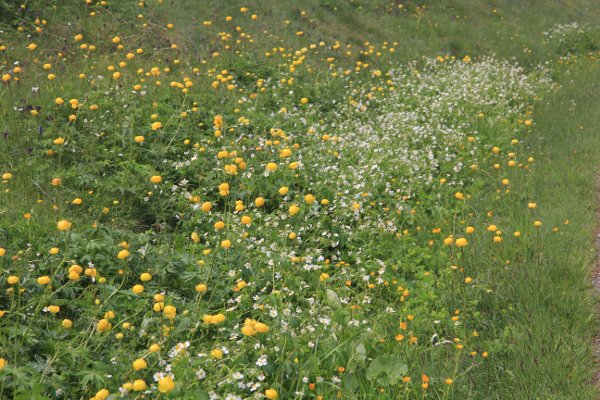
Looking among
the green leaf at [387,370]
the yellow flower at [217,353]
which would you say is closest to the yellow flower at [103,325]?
the yellow flower at [217,353]

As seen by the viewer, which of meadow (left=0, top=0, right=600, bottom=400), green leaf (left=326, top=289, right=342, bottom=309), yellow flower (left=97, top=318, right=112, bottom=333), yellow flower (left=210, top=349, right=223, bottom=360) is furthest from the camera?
green leaf (left=326, top=289, right=342, bottom=309)

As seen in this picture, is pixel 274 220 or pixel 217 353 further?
pixel 274 220

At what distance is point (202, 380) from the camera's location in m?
3.17

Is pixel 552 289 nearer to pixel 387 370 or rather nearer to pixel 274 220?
pixel 387 370

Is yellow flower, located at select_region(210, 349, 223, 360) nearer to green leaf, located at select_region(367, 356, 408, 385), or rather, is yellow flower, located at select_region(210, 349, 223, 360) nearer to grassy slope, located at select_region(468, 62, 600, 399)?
green leaf, located at select_region(367, 356, 408, 385)

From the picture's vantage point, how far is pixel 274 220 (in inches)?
193

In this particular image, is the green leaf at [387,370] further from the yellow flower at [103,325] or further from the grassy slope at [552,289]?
the yellow flower at [103,325]

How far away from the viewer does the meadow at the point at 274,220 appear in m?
3.30

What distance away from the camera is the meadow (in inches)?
130

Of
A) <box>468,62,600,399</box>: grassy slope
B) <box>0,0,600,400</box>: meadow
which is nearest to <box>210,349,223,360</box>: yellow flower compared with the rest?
<box>0,0,600,400</box>: meadow

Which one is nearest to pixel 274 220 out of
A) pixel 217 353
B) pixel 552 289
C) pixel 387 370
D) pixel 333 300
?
pixel 333 300

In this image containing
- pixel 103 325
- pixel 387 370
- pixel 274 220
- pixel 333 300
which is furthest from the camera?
pixel 274 220

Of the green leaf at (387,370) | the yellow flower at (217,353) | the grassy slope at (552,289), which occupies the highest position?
the yellow flower at (217,353)

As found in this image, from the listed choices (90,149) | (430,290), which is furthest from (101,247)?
(430,290)
